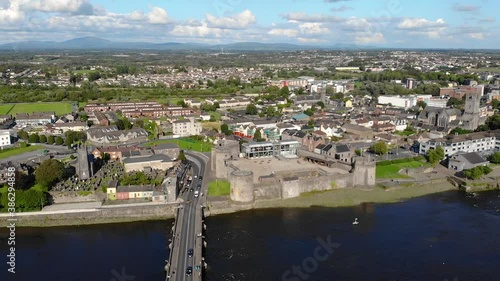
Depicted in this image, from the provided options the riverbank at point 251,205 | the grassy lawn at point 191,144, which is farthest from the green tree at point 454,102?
the grassy lawn at point 191,144

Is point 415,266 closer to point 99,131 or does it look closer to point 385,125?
point 385,125

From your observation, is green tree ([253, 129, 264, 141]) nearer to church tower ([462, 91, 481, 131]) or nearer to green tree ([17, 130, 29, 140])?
church tower ([462, 91, 481, 131])

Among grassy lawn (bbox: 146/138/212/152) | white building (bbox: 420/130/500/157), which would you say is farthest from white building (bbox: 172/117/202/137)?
white building (bbox: 420/130/500/157)

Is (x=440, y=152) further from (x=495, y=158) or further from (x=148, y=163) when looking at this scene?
(x=148, y=163)

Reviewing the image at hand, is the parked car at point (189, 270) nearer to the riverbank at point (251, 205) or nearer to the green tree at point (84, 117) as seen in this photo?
the riverbank at point (251, 205)

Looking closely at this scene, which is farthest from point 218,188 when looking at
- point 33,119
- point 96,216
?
point 33,119

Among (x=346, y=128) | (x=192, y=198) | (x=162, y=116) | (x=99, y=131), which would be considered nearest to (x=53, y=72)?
(x=162, y=116)
